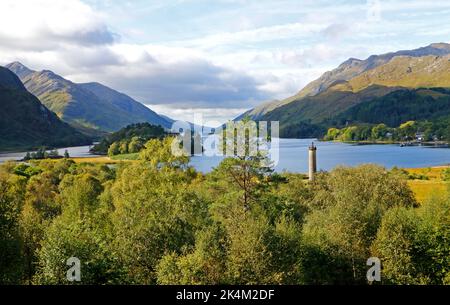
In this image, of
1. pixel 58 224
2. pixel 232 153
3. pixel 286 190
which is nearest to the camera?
pixel 58 224

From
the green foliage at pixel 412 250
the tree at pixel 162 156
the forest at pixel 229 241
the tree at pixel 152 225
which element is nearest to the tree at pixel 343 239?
the forest at pixel 229 241

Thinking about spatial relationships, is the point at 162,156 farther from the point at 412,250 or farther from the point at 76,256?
the point at 412,250

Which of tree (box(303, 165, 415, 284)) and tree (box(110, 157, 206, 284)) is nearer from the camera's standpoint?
tree (box(110, 157, 206, 284))

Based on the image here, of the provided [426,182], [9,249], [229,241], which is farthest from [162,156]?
[426,182]

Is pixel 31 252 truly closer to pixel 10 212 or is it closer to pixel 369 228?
pixel 10 212

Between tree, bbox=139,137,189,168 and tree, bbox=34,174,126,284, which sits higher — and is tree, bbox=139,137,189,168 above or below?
above

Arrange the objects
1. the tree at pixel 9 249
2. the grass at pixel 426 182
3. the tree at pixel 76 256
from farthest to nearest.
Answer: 1. the grass at pixel 426 182
2. the tree at pixel 9 249
3. the tree at pixel 76 256

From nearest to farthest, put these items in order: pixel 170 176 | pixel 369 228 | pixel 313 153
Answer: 1. pixel 369 228
2. pixel 170 176
3. pixel 313 153

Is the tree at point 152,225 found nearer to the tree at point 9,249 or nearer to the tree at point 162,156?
the tree at point 162,156

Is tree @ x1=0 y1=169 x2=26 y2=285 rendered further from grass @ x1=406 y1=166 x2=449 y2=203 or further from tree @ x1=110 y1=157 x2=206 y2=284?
grass @ x1=406 y1=166 x2=449 y2=203

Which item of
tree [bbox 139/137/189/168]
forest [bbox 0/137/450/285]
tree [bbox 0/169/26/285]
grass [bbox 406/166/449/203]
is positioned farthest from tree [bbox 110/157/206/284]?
grass [bbox 406/166/449/203]
